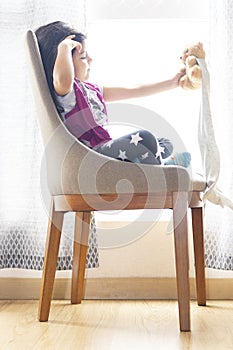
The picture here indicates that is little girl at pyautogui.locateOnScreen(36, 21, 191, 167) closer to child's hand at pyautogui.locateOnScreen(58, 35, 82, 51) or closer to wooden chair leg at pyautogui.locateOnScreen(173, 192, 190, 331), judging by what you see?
child's hand at pyautogui.locateOnScreen(58, 35, 82, 51)

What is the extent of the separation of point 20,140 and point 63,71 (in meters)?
0.59

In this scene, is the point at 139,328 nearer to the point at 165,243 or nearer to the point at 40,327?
the point at 40,327

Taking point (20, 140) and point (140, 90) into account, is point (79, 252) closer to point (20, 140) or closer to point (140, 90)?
point (20, 140)

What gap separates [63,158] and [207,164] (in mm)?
512

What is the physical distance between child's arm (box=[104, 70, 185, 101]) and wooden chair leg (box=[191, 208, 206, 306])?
464 mm

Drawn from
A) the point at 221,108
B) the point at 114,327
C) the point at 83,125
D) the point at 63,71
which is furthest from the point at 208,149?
the point at 114,327

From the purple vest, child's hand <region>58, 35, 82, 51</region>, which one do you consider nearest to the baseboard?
the purple vest

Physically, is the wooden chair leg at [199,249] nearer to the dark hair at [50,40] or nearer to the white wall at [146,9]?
the dark hair at [50,40]

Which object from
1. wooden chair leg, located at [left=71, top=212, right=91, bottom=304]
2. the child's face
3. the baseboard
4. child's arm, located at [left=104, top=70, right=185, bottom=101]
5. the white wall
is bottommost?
the baseboard

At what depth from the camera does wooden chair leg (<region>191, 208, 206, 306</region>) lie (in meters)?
2.04

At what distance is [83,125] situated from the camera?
1.84 m

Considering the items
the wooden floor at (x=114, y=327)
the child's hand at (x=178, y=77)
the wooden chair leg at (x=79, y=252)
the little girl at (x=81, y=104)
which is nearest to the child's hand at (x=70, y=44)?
the little girl at (x=81, y=104)

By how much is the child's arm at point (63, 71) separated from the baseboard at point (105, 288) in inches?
33.2

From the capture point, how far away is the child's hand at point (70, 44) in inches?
71.1
